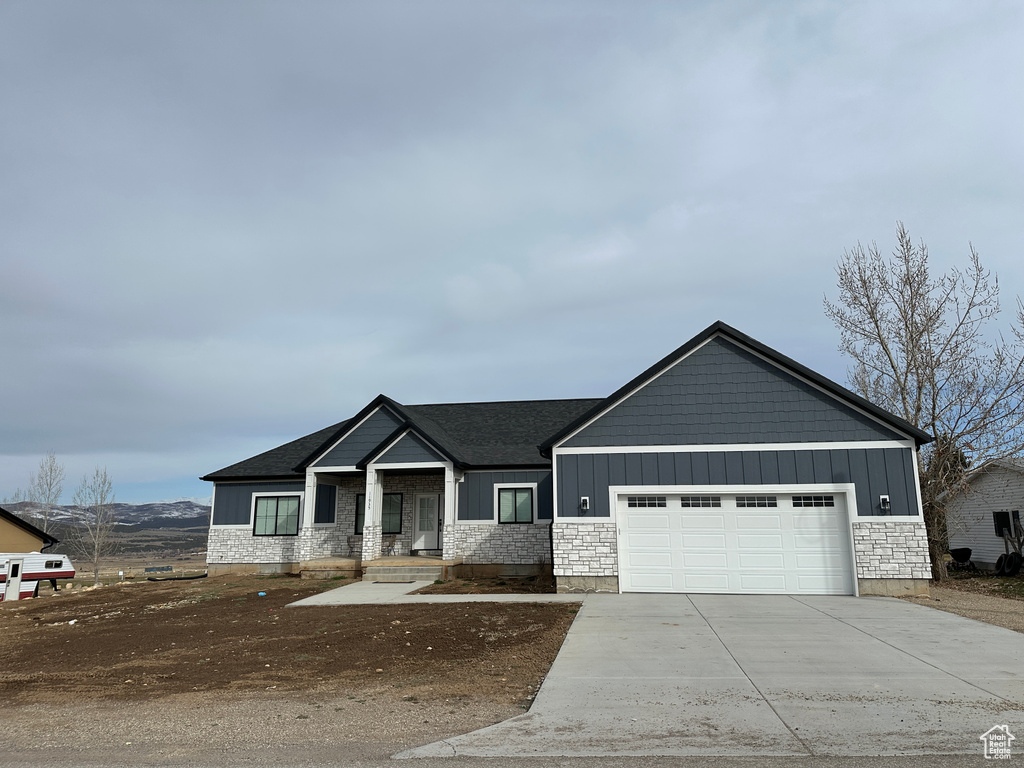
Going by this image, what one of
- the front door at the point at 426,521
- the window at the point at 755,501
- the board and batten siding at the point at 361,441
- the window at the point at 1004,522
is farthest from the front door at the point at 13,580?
the window at the point at 1004,522

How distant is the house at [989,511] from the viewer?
23250 millimetres

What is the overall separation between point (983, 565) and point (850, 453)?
607 inches

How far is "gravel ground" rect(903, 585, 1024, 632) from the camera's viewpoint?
11.7m

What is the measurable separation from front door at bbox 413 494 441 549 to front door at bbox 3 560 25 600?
37.1 feet

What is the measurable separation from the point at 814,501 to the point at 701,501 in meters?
2.50

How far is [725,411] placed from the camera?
15.6 m

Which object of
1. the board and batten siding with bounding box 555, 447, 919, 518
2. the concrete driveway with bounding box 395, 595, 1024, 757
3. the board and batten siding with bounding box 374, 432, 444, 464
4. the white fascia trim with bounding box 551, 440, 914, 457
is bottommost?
the concrete driveway with bounding box 395, 595, 1024, 757

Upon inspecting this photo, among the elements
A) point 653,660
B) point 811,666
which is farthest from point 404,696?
point 811,666

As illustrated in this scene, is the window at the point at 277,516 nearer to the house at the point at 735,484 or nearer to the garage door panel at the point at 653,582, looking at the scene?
the house at the point at 735,484

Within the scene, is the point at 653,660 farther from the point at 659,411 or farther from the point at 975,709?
the point at 659,411

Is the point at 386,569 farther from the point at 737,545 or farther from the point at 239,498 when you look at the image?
the point at 737,545

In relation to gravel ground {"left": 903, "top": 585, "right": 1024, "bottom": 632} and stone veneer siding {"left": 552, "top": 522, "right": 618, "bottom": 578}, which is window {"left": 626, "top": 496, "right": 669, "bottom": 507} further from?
gravel ground {"left": 903, "top": 585, "right": 1024, "bottom": 632}

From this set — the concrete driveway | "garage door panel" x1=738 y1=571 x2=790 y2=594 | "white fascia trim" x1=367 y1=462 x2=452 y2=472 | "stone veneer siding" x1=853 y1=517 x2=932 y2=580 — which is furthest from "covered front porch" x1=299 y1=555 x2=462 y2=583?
"stone veneer siding" x1=853 y1=517 x2=932 y2=580

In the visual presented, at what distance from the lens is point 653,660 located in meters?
8.70
